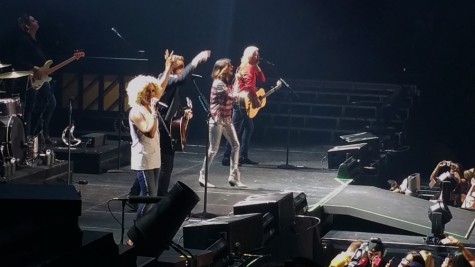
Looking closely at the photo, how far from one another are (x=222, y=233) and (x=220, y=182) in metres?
4.33

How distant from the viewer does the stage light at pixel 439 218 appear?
9.32 m

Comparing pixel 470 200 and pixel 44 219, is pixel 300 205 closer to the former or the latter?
pixel 470 200

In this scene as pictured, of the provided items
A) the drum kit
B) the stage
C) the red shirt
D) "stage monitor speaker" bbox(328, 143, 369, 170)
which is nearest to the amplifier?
the stage

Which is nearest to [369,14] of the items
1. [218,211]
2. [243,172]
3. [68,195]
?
[243,172]

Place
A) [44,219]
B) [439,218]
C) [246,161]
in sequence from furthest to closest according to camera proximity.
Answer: [246,161]
[439,218]
[44,219]

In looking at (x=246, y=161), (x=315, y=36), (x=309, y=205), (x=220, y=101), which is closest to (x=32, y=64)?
(x=220, y=101)

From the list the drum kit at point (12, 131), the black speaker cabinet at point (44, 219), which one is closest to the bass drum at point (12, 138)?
the drum kit at point (12, 131)

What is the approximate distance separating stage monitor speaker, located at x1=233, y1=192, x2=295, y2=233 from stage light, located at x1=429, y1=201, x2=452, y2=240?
60.7 inches

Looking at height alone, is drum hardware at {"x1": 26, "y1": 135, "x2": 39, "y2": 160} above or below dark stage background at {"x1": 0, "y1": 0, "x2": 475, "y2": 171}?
below

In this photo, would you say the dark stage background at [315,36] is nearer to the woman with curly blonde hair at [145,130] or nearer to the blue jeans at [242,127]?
the blue jeans at [242,127]

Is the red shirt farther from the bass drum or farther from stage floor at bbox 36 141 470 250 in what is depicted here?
the bass drum

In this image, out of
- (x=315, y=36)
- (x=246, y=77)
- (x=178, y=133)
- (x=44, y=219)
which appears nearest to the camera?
(x=44, y=219)

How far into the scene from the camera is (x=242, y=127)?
13516 mm

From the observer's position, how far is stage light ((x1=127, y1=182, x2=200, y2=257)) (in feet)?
19.8
